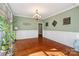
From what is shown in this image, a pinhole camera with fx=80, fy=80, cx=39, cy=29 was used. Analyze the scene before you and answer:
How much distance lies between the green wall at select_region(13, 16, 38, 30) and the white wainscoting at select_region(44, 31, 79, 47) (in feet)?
4.06

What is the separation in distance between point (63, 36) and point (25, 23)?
2233 mm

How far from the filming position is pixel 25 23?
4219mm

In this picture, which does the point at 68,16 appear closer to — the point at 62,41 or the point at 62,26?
the point at 62,26

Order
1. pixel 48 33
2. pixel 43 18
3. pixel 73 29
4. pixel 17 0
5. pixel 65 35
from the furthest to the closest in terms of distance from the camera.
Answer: pixel 48 33 → pixel 43 18 → pixel 65 35 → pixel 73 29 → pixel 17 0

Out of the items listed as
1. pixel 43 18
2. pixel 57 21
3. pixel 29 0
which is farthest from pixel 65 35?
pixel 29 0

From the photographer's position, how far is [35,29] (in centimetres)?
445

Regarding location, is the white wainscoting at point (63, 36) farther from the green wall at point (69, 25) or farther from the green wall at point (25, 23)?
the green wall at point (25, 23)

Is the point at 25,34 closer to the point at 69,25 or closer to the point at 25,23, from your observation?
the point at 25,23

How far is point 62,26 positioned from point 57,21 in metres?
0.54

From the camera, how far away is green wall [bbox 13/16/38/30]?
4.20 m

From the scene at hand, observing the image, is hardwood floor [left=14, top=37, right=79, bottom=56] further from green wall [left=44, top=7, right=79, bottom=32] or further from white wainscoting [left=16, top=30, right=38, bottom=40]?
green wall [left=44, top=7, right=79, bottom=32]

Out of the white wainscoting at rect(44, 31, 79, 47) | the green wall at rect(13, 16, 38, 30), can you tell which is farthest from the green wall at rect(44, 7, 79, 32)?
the green wall at rect(13, 16, 38, 30)

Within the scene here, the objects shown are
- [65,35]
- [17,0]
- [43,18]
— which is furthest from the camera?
[43,18]

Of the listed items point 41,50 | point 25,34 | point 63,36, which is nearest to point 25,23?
point 25,34
